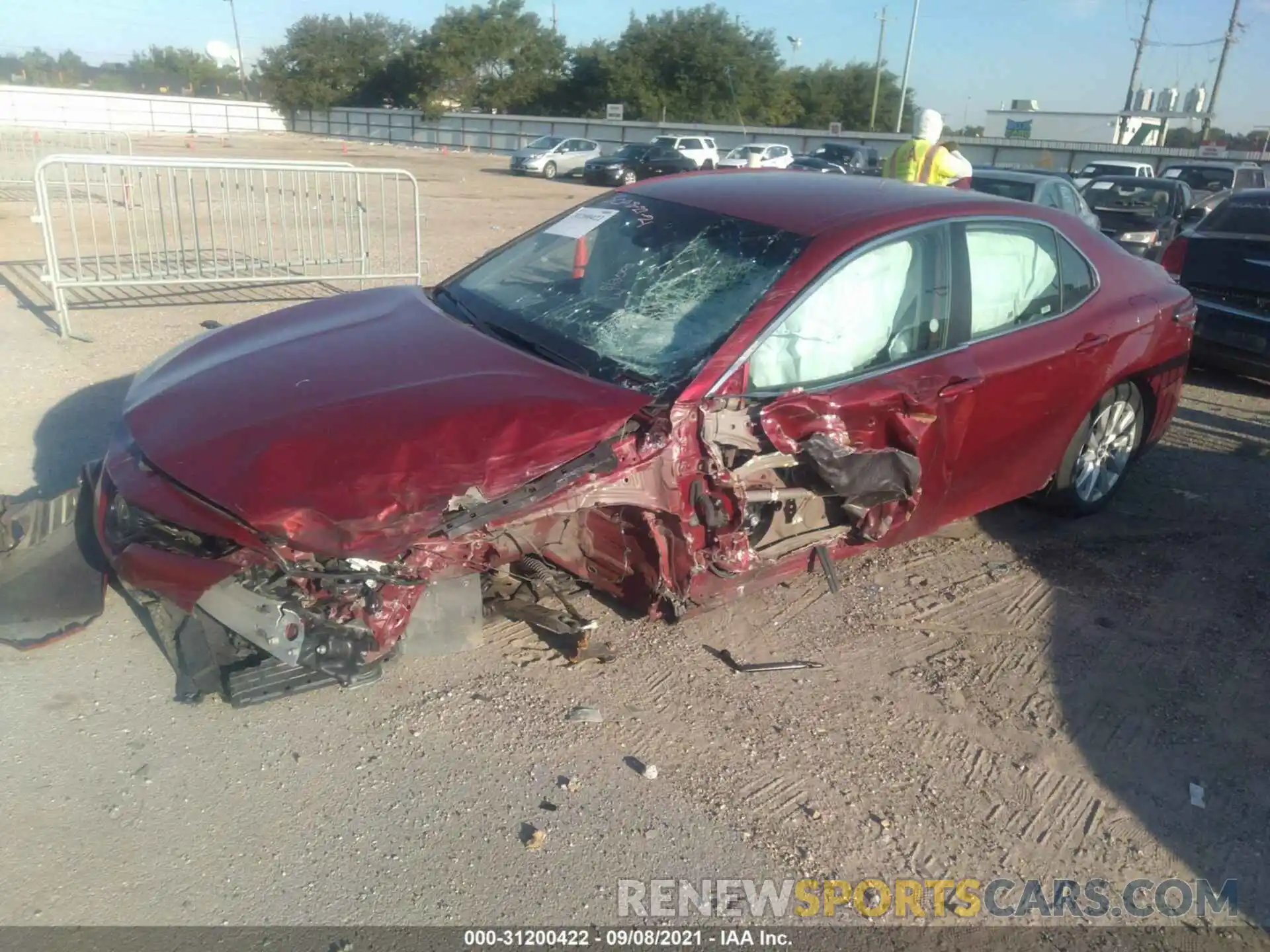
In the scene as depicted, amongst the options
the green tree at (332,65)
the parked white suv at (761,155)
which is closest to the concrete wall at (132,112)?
the green tree at (332,65)

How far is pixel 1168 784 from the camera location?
3.10 m

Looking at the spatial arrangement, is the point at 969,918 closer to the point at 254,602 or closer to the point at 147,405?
the point at 254,602

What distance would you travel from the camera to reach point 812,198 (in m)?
4.03

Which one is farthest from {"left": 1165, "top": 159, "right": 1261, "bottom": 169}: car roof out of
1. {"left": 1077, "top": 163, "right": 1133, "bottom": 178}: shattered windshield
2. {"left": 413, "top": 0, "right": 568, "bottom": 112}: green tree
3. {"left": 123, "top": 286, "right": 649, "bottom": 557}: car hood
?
{"left": 413, "top": 0, "right": 568, "bottom": 112}: green tree

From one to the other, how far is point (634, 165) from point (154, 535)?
30.8 meters

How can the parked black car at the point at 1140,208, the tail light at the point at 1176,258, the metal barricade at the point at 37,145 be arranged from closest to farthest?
1. the tail light at the point at 1176,258
2. the parked black car at the point at 1140,208
3. the metal barricade at the point at 37,145

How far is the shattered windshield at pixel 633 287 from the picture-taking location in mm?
3508

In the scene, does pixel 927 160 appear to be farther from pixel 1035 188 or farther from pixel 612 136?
pixel 612 136

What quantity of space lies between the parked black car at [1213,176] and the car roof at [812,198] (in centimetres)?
1713

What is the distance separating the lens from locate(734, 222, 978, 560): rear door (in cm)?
341

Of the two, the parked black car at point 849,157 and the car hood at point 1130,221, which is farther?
the parked black car at point 849,157

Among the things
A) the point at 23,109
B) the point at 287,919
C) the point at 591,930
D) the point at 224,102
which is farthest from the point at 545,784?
the point at 224,102

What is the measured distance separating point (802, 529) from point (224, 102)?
6424 cm

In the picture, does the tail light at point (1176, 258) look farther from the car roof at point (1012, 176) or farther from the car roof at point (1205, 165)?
the car roof at point (1205, 165)
